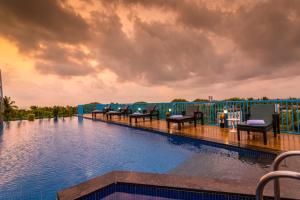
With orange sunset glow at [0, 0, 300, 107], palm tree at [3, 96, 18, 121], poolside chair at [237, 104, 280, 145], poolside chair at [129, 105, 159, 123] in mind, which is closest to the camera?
poolside chair at [237, 104, 280, 145]

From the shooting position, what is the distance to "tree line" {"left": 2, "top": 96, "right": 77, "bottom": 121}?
16125 millimetres

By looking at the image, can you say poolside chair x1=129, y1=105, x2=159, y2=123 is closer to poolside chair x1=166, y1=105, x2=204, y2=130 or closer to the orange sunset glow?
poolside chair x1=166, y1=105, x2=204, y2=130

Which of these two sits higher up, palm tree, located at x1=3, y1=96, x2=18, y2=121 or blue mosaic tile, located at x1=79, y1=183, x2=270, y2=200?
palm tree, located at x1=3, y1=96, x2=18, y2=121

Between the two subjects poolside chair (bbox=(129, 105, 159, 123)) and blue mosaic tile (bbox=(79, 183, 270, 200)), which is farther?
poolside chair (bbox=(129, 105, 159, 123))

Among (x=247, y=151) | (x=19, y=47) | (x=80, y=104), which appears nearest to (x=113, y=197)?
(x=247, y=151)

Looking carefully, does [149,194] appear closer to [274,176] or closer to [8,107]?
[274,176]

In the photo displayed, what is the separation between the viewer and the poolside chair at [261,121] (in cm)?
468

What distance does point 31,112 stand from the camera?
16812mm

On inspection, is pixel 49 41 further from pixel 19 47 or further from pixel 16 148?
pixel 16 148

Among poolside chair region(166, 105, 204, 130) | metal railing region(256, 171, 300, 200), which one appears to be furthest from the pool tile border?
poolside chair region(166, 105, 204, 130)

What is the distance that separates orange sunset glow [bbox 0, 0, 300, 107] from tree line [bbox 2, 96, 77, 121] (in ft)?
2.68

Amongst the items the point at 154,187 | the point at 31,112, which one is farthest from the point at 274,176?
the point at 31,112

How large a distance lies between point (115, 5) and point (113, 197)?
32.9 ft

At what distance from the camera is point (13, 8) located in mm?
7781
